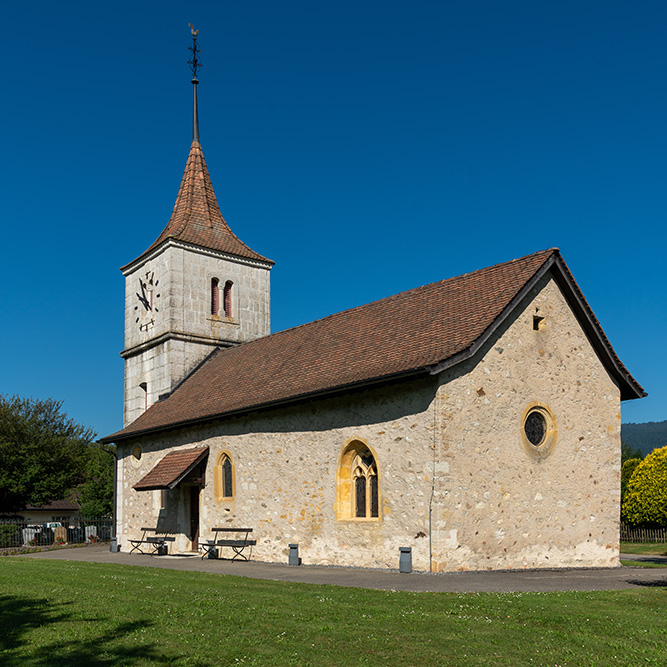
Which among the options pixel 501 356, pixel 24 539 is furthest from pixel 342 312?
pixel 24 539

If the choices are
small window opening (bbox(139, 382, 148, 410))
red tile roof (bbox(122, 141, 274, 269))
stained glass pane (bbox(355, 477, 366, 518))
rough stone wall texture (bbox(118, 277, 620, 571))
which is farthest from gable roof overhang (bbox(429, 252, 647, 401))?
small window opening (bbox(139, 382, 148, 410))

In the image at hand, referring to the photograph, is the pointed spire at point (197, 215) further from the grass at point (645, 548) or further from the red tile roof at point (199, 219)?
the grass at point (645, 548)

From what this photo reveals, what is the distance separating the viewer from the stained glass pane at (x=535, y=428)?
17.2m

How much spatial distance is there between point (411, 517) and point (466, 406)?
8.67 feet

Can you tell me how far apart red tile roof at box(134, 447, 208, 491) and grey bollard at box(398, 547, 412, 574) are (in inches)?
336

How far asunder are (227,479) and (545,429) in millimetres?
9566

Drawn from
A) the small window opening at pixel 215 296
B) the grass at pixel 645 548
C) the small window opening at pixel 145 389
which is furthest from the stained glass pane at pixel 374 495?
the small window opening at pixel 145 389

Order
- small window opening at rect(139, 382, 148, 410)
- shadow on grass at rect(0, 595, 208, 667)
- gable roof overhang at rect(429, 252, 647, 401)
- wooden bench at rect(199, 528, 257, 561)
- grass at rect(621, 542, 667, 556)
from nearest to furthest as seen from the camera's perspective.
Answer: shadow on grass at rect(0, 595, 208, 667) < gable roof overhang at rect(429, 252, 647, 401) < wooden bench at rect(199, 528, 257, 561) < grass at rect(621, 542, 667, 556) < small window opening at rect(139, 382, 148, 410)

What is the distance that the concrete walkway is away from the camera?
12.8m

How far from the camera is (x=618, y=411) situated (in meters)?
19.3

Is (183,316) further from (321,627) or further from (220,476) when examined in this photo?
(321,627)

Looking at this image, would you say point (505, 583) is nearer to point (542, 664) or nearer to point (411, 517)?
point (411, 517)

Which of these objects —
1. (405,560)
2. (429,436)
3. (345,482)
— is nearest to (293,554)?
(345,482)

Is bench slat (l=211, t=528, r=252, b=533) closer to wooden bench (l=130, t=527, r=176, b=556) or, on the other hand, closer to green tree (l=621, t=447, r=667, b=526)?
wooden bench (l=130, t=527, r=176, b=556)
